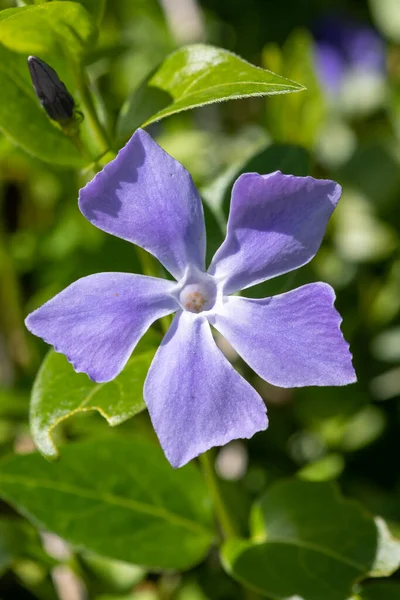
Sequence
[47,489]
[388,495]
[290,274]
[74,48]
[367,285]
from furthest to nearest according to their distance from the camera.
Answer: [367,285], [388,495], [47,489], [290,274], [74,48]

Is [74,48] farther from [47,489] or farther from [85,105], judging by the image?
[47,489]

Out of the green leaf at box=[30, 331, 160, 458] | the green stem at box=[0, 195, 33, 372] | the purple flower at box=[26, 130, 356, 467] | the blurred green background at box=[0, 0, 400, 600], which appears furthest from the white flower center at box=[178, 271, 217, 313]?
the green stem at box=[0, 195, 33, 372]

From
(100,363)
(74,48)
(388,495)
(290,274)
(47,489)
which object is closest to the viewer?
(100,363)

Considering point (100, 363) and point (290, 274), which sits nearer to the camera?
point (100, 363)

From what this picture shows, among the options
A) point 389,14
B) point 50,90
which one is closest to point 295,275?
point 50,90

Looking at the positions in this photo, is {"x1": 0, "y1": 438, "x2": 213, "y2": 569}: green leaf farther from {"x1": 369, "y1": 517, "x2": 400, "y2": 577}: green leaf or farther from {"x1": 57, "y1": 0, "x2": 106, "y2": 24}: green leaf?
{"x1": 57, "y1": 0, "x2": 106, "y2": 24}: green leaf

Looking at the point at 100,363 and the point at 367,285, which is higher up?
the point at 100,363

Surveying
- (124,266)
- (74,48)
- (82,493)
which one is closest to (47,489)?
(82,493)
